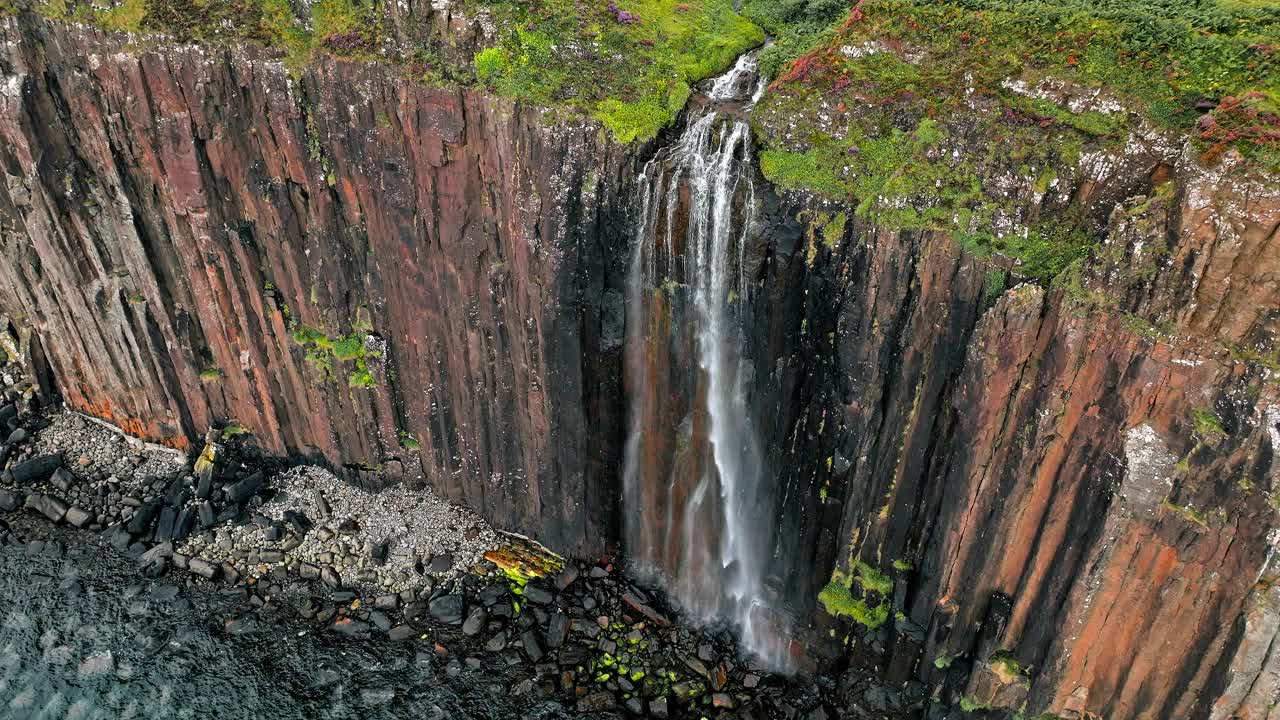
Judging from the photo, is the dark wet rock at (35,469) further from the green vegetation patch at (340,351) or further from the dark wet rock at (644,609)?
the dark wet rock at (644,609)

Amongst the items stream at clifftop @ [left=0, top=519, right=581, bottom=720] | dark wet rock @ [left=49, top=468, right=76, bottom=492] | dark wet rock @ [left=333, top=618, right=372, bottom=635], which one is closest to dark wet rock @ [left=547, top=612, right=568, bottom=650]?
stream at clifftop @ [left=0, top=519, right=581, bottom=720]

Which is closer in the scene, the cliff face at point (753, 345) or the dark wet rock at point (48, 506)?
the cliff face at point (753, 345)

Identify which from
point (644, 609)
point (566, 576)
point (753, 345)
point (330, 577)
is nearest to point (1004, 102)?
point (753, 345)

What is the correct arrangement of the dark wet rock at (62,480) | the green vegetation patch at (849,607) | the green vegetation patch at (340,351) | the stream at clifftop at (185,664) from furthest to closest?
the dark wet rock at (62,480) < the green vegetation patch at (340,351) < the stream at clifftop at (185,664) < the green vegetation patch at (849,607)

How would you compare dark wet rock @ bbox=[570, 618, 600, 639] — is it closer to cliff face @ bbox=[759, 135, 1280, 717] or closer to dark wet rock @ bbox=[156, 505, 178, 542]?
cliff face @ bbox=[759, 135, 1280, 717]

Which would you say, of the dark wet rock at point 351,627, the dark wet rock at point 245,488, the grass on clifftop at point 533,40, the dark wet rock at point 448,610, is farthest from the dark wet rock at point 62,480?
the grass on clifftop at point 533,40

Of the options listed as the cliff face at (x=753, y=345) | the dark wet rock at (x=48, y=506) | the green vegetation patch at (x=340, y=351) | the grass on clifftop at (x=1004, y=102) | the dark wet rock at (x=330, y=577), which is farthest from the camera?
the dark wet rock at (x=48, y=506)
